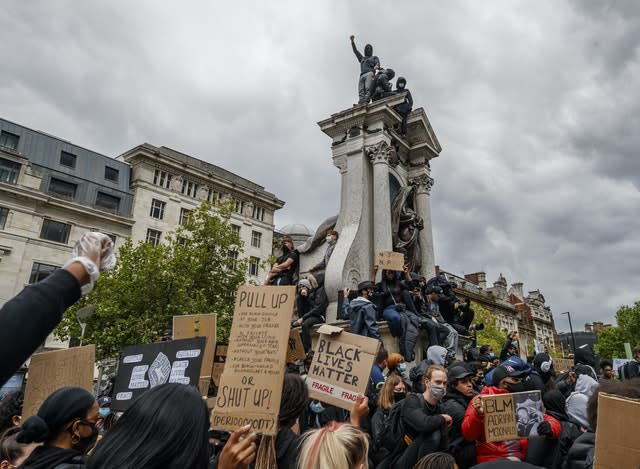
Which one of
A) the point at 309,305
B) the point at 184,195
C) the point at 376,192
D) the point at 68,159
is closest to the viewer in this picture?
the point at 309,305

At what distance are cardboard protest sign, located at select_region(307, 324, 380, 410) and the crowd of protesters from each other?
7.6 inches

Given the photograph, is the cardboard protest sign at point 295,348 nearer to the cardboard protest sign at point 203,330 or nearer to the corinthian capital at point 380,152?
the cardboard protest sign at point 203,330

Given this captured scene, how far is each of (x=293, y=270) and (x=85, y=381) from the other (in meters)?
9.69

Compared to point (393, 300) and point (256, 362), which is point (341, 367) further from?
point (393, 300)

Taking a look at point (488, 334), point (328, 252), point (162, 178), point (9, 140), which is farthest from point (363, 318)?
point (488, 334)

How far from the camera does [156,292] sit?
26875 mm

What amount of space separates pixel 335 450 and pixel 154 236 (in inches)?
1777

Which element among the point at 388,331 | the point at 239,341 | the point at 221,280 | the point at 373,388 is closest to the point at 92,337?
the point at 221,280

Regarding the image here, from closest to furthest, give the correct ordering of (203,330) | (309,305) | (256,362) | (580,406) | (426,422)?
1. (256,362)
2. (426,422)
3. (580,406)
4. (203,330)
5. (309,305)

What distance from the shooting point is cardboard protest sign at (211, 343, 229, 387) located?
17.2 feet

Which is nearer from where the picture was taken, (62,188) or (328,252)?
(328,252)

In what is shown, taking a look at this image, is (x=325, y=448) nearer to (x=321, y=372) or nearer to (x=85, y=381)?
(x=321, y=372)

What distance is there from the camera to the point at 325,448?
6.72 feet

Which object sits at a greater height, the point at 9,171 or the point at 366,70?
the point at 9,171
